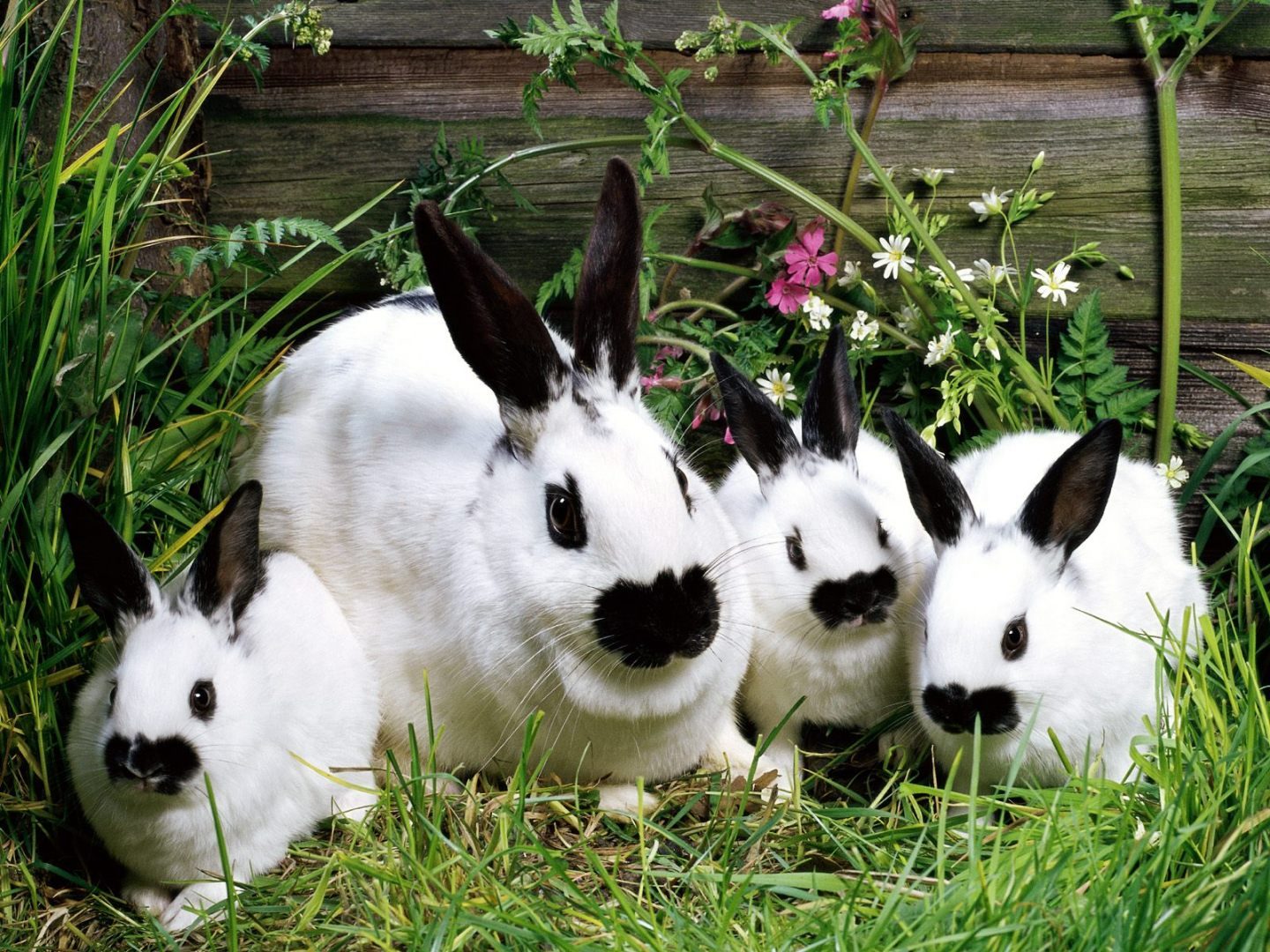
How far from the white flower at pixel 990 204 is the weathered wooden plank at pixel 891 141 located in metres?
0.05

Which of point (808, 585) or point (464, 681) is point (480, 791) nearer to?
point (464, 681)

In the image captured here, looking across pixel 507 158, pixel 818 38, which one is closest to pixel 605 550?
pixel 507 158

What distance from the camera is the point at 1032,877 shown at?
2.20 m

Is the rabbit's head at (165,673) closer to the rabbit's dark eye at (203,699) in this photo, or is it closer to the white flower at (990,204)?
the rabbit's dark eye at (203,699)

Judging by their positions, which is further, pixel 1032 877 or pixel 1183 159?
pixel 1183 159

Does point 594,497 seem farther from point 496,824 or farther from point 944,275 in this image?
point 944,275

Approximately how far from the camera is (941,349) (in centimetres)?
356

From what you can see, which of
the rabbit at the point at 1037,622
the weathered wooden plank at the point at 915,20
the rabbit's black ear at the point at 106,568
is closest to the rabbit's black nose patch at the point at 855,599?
the rabbit at the point at 1037,622

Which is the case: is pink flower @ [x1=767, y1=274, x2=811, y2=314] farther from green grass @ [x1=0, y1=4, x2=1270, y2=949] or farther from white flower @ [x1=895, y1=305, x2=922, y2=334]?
green grass @ [x1=0, y1=4, x2=1270, y2=949]

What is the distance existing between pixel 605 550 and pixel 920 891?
3.07 ft

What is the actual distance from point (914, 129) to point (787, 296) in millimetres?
733

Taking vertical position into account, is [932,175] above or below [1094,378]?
above

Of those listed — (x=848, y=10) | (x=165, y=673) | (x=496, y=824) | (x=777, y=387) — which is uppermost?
(x=848, y=10)

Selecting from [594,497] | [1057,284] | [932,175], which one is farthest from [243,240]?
[1057,284]
